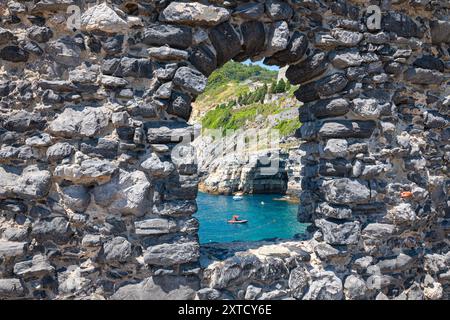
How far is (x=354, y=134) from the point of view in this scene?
3564mm

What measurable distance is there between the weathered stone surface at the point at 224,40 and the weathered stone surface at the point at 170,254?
1734mm

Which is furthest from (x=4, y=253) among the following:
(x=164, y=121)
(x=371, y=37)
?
(x=371, y=37)

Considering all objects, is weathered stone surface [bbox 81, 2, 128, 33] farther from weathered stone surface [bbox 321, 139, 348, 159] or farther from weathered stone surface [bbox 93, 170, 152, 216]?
weathered stone surface [bbox 321, 139, 348, 159]

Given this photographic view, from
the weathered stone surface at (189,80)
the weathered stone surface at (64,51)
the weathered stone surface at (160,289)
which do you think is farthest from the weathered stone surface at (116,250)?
the weathered stone surface at (64,51)

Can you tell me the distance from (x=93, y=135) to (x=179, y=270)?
4.41ft

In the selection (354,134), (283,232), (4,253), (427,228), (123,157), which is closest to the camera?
(4,253)

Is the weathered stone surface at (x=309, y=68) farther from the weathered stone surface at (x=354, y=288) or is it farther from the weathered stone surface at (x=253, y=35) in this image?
the weathered stone surface at (x=354, y=288)

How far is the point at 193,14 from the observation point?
2992 millimetres

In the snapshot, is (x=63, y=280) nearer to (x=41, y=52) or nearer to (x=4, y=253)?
(x=4, y=253)

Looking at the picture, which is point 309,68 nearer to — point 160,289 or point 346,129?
point 346,129

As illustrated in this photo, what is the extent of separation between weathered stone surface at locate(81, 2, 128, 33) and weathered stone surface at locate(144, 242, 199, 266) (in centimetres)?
186

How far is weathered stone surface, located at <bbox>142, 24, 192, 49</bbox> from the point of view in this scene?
2.97m

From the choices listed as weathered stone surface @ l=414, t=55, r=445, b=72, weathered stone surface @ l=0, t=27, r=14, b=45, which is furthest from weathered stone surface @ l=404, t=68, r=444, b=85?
weathered stone surface @ l=0, t=27, r=14, b=45

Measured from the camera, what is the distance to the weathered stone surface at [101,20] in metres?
2.87
